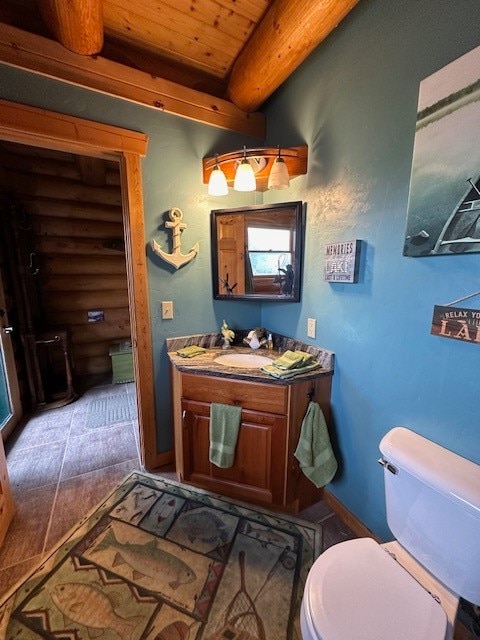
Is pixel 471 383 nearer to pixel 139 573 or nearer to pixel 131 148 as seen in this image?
pixel 139 573

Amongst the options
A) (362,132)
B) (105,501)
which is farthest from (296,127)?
(105,501)

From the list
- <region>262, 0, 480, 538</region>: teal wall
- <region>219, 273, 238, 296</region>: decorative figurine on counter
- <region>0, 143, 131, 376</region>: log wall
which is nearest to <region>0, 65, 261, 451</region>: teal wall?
<region>219, 273, 238, 296</region>: decorative figurine on counter

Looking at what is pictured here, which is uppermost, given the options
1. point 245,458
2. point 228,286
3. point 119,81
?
point 119,81

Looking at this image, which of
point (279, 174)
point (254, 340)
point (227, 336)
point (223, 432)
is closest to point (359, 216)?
point (279, 174)

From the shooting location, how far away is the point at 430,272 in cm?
106

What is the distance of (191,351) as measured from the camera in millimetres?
1879

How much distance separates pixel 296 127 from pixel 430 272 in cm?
127

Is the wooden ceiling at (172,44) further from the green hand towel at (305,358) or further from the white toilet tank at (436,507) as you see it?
the white toilet tank at (436,507)

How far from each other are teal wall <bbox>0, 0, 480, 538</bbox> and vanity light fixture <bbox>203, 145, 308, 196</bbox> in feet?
0.27

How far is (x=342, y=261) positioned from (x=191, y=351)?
113 cm

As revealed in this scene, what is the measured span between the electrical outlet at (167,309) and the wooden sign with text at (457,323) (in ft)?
4.96

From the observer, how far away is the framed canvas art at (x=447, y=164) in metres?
0.89

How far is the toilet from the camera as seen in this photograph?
0.78m

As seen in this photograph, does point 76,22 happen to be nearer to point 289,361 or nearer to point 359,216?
point 359,216
